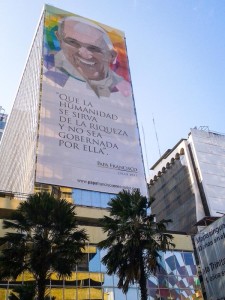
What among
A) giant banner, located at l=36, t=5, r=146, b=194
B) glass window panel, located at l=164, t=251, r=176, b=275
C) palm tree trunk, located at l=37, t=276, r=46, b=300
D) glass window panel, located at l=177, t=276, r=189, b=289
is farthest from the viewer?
giant banner, located at l=36, t=5, r=146, b=194

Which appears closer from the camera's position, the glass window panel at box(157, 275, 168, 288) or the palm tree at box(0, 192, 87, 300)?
the palm tree at box(0, 192, 87, 300)

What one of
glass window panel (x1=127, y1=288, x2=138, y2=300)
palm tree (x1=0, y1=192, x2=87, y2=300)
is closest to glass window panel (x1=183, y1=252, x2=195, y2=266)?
glass window panel (x1=127, y1=288, x2=138, y2=300)

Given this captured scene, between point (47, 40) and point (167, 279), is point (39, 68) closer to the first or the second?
point (47, 40)

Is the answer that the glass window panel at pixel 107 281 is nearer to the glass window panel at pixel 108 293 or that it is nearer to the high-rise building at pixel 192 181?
the glass window panel at pixel 108 293

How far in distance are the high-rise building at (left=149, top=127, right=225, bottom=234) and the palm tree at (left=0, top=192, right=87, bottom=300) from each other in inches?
2144

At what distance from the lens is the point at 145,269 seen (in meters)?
26.7

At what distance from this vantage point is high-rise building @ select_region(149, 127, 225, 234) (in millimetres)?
79875

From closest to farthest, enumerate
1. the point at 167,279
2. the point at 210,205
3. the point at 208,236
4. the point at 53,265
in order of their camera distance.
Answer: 1. the point at 53,265
2. the point at 208,236
3. the point at 167,279
4. the point at 210,205

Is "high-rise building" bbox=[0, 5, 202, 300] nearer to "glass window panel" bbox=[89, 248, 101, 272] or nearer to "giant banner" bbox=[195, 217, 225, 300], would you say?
"glass window panel" bbox=[89, 248, 101, 272]

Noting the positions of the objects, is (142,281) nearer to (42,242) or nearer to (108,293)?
(42,242)

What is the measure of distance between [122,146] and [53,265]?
37177mm

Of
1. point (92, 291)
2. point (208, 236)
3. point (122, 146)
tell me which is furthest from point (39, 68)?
point (208, 236)

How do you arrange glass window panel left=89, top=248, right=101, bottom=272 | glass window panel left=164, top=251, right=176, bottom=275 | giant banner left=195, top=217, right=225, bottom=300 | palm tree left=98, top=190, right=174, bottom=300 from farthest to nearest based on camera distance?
glass window panel left=164, top=251, right=176, bottom=275 → glass window panel left=89, top=248, right=101, bottom=272 → giant banner left=195, top=217, right=225, bottom=300 → palm tree left=98, top=190, right=174, bottom=300

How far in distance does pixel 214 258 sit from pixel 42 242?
13.3m
